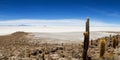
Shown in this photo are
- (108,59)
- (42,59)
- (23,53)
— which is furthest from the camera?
(23,53)

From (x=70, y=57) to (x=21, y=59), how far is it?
11.3 feet

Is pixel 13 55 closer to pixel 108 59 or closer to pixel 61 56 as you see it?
pixel 61 56

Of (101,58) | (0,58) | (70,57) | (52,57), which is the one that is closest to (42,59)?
(52,57)

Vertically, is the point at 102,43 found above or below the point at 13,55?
above

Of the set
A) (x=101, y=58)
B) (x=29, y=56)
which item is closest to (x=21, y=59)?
(x=29, y=56)

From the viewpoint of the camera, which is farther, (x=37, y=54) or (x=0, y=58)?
(x=37, y=54)

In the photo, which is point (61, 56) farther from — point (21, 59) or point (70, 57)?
point (21, 59)

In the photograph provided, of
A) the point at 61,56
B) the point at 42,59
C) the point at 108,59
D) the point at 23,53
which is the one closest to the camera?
the point at 108,59

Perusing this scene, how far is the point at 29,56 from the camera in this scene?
18.1m

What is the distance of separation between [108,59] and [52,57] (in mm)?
4721

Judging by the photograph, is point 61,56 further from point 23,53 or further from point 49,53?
point 23,53

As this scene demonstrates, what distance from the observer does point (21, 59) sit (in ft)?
55.7

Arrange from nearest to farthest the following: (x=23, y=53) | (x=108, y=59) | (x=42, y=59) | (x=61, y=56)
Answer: (x=108, y=59) → (x=42, y=59) → (x=61, y=56) → (x=23, y=53)

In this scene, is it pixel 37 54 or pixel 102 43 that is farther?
pixel 37 54
